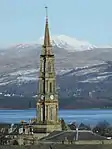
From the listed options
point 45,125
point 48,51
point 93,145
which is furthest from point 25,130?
point 93,145

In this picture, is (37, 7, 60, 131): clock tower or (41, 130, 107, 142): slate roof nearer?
(41, 130, 107, 142): slate roof

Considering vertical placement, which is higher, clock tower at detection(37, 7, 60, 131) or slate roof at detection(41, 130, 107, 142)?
clock tower at detection(37, 7, 60, 131)

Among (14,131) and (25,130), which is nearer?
(25,130)

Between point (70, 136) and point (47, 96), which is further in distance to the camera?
point (47, 96)

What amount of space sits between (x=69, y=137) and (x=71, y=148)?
19.5 ft

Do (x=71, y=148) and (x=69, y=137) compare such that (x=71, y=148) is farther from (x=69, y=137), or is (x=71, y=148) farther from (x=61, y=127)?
(x=61, y=127)

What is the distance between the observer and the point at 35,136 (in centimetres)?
6812

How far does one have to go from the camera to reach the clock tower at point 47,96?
71.9 meters

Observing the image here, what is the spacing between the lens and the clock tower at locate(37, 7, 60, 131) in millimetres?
71938

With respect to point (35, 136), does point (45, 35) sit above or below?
above

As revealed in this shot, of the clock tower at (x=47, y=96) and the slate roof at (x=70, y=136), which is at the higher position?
the clock tower at (x=47, y=96)

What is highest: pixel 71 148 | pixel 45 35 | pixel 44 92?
pixel 45 35

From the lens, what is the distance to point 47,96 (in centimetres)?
7269

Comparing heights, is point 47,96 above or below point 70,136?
above
